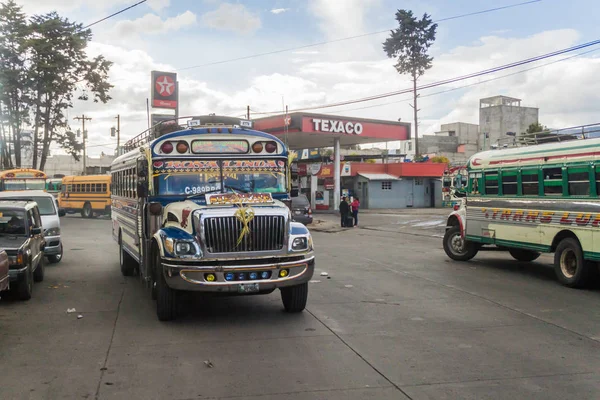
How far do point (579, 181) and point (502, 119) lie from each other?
239ft

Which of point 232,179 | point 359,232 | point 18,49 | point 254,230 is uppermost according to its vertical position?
point 18,49

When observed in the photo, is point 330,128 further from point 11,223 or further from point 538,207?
point 11,223

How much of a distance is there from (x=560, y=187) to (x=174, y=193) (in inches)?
301

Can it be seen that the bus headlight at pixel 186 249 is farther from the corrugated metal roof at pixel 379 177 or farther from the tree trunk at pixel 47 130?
→ the corrugated metal roof at pixel 379 177

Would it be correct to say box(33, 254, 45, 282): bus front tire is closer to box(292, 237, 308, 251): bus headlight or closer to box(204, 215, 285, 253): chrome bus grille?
box(204, 215, 285, 253): chrome bus grille

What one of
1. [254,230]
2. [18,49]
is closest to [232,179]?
A: [254,230]

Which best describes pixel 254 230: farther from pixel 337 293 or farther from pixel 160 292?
pixel 337 293

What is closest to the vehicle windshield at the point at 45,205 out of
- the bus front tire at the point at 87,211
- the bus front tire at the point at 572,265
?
the bus front tire at the point at 572,265

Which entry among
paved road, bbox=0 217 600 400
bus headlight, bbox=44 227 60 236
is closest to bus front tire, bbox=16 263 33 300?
paved road, bbox=0 217 600 400

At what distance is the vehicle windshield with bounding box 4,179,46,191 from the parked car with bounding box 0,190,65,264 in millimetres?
17645

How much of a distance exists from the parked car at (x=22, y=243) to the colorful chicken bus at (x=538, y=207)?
9.79 meters

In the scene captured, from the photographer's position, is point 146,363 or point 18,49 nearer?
point 146,363

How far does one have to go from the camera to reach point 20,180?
106 ft

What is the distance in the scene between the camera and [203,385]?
5516mm
